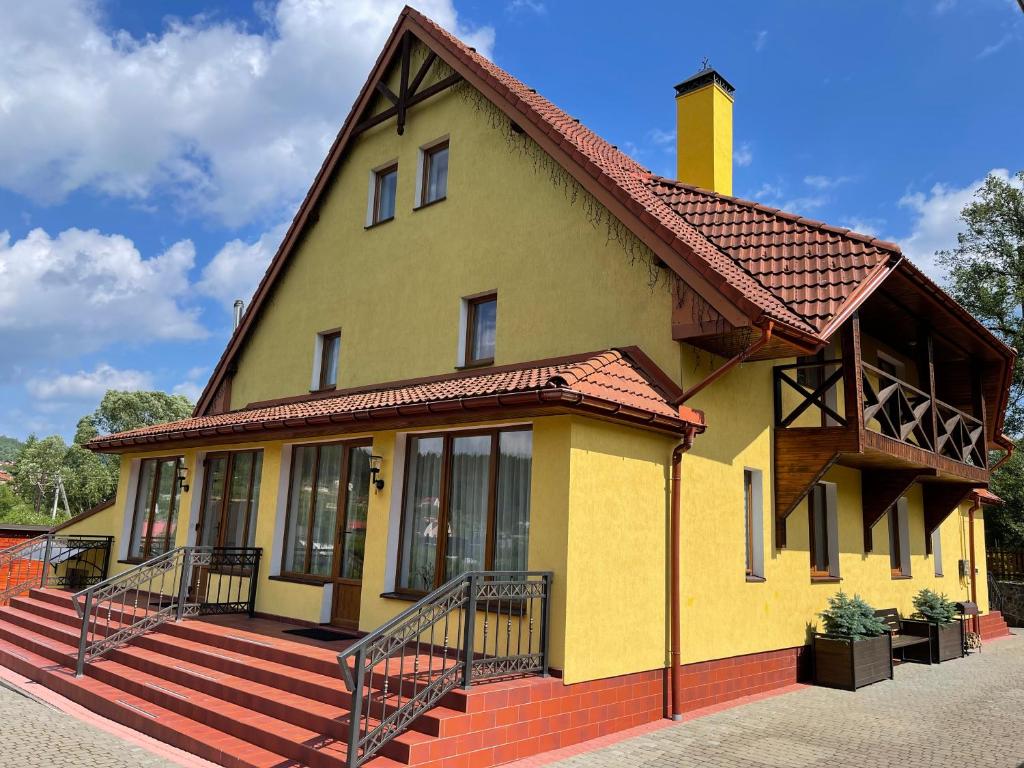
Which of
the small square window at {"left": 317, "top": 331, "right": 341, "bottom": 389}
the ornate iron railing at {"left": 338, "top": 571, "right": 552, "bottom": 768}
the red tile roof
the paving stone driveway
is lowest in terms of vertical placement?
the paving stone driveway

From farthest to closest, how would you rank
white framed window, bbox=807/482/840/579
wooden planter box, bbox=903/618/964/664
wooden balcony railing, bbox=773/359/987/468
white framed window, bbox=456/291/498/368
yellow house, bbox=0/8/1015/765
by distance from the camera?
wooden planter box, bbox=903/618/964/664
white framed window, bbox=807/482/840/579
white framed window, bbox=456/291/498/368
wooden balcony railing, bbox=773/359/987/468
yellow house, bbox=0/8/1015/765

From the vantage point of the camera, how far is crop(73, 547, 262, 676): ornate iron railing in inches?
382

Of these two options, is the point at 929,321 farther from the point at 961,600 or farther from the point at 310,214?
the point at 310,214

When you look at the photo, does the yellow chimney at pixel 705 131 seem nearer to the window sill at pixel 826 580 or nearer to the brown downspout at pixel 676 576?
the window sill at pixel 826 580

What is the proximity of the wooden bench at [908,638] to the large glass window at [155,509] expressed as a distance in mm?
12448

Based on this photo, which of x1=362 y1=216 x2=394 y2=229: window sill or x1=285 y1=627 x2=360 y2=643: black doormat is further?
x1=362 y1=216 x2=394 y2=229: window sill

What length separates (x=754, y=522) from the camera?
1010 centimetres

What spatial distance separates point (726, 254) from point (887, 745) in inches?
238

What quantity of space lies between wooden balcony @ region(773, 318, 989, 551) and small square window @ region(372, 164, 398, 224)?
7.38m

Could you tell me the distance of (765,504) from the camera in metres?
10.2

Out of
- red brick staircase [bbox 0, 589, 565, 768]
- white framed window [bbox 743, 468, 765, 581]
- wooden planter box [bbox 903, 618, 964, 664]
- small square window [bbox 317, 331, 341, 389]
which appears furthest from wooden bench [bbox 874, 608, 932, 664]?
small square window [bbox 317, 331, 341, 389]

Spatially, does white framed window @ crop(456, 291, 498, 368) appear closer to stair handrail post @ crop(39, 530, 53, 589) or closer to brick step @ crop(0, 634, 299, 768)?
brick step @ crop(0, 634, 299, 768)

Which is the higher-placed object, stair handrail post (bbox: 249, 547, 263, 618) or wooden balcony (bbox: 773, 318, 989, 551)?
wooden balcony (bbox: 773, 318, 989, 551)

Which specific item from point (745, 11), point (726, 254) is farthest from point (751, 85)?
point (726, 254)
